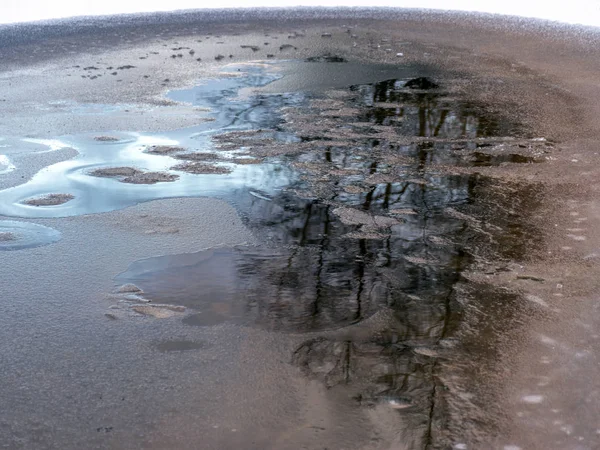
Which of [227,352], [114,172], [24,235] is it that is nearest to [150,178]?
[114,172]

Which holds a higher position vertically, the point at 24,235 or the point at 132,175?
the point at 132,175

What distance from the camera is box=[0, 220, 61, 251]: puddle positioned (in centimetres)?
517

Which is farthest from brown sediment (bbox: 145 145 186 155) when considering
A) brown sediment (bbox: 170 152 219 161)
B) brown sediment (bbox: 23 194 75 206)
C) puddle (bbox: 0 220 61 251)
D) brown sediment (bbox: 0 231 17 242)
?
brown sediment (bbox: 0 231 17 242)

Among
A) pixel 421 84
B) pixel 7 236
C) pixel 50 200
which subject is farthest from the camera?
pixel 421 84

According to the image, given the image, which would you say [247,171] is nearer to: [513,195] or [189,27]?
[513,195]

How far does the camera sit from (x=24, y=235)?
5.32 meters

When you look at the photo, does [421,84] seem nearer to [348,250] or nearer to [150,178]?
[150,178]

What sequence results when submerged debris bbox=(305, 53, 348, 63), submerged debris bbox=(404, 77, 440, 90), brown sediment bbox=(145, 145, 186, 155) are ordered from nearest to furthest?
brown sediment bbox=(145, 145, 186, 155) < submerged debris bbox=(404, 77, 440, 90) < submerged debris bbox=(305, 53, 348, 63)

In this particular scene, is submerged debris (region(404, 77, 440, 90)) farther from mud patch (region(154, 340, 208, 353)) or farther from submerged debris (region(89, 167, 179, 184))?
mud patch (region(154, 340, 208, 353))

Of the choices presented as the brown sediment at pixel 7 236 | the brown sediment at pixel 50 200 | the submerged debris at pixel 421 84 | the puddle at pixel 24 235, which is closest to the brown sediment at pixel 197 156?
the brown sediment at pixel 50 200

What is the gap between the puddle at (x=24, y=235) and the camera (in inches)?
203

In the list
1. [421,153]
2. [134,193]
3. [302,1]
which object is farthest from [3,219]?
[302,1]

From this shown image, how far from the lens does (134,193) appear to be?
6094mm

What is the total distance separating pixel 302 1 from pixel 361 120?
38.2 feet
